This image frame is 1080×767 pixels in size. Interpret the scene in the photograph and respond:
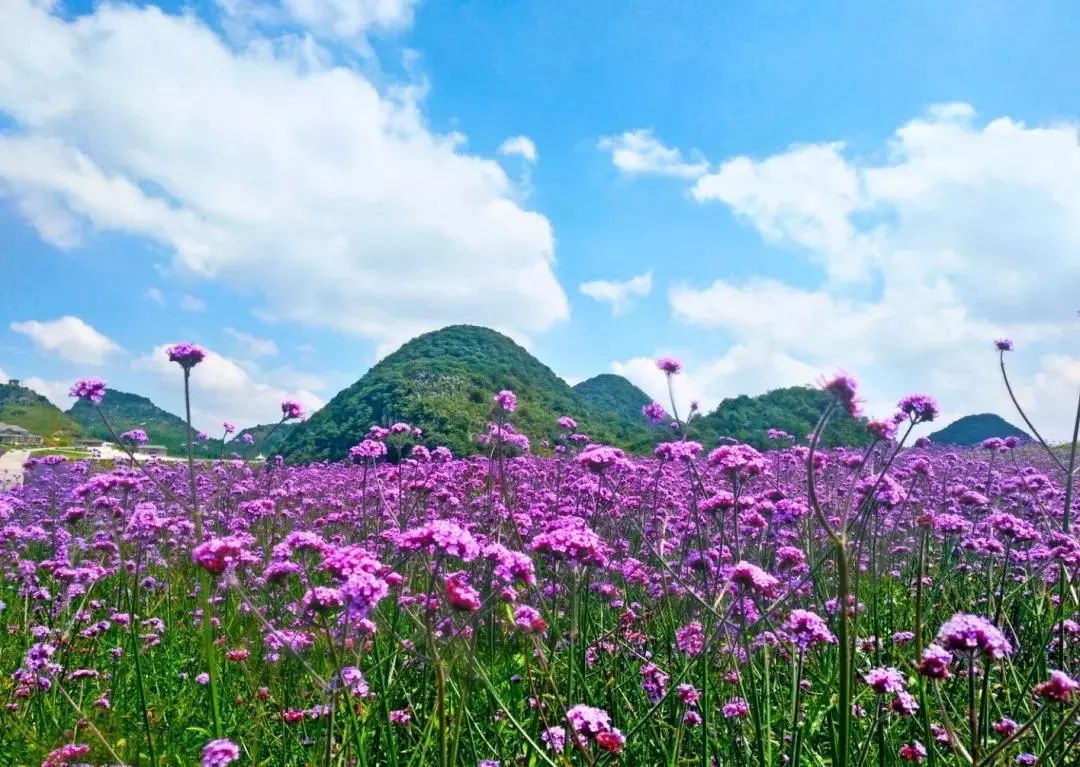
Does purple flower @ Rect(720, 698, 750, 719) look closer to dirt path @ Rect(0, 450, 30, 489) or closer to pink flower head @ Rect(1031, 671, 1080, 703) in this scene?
pink flower head @ Rect(1031, 671, 1080, 703)

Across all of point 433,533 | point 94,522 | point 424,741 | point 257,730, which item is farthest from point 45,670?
point 94,522

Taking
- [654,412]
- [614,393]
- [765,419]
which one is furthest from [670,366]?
[614,393]

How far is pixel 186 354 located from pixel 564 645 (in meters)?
3.44

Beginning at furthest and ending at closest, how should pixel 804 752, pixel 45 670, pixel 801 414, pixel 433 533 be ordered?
pixel 801 414 → pixel 45 670 → pixel 804 752 → pixel 433 533

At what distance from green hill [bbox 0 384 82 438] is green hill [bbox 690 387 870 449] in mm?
93134

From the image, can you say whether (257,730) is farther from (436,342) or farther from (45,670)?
(436,342)

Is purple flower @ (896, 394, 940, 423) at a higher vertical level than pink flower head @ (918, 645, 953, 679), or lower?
higher

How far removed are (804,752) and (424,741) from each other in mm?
1943

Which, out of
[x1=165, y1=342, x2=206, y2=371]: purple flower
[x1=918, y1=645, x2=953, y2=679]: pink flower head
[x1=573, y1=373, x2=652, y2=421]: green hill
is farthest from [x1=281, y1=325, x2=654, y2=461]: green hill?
[x1=573, y1=373, x2=652, y2=421]: green hill

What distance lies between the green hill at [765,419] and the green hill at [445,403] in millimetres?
3159

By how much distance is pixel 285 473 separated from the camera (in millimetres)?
16797

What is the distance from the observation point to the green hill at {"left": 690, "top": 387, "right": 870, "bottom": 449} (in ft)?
90.8

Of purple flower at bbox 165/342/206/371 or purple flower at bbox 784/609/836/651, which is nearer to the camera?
purple flower at bbox 784/609/836/651

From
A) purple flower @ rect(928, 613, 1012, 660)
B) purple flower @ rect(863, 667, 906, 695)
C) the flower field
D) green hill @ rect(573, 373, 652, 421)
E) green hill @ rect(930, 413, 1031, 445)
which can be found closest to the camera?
purple flower @ rect(928, 613, 1012, 660)
